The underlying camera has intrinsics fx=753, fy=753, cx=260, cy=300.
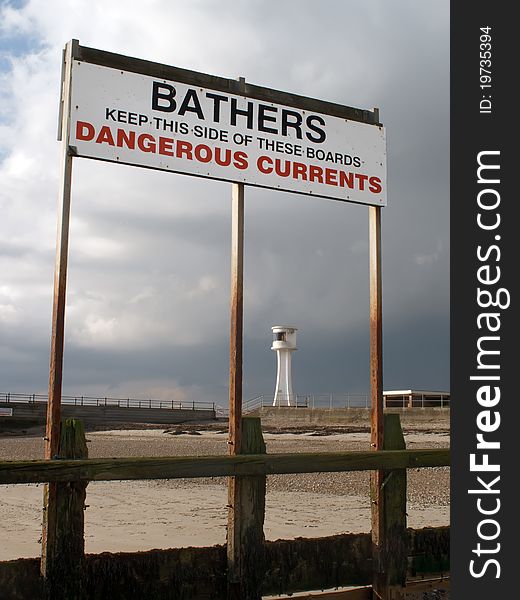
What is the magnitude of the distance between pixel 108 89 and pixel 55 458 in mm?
2876

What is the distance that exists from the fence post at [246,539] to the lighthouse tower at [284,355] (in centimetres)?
5130

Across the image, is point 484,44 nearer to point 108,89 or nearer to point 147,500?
point 108,89

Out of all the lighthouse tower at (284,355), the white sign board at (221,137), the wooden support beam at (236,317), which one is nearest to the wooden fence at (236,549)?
the wooden support beam at (236,317)

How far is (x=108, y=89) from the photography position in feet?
19.6

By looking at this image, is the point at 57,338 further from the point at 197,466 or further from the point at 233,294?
the point at 233,294

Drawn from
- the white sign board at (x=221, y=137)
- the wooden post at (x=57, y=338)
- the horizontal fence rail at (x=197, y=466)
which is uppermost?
the white sign board at (x=221, y=137)

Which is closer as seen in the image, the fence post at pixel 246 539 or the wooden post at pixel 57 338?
the wooden post at pixel 57 338

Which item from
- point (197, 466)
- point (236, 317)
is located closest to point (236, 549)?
point (197, 466)

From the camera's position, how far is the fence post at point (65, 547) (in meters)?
5.07

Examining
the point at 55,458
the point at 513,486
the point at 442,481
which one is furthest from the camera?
the point at 442,481

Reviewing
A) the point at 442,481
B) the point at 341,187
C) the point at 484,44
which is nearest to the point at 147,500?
the point at 442,481

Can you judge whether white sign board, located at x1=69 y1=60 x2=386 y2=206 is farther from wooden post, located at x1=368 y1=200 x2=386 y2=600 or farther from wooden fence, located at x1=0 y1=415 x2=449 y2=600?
wooden fence, located at x1=0 y1=415 x2=449 y2=600

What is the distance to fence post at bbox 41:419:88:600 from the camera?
16.6 feet

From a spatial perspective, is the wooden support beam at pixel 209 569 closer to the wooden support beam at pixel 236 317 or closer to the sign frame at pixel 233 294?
the sign frame at pixel 233 294
